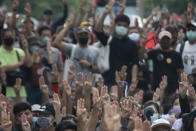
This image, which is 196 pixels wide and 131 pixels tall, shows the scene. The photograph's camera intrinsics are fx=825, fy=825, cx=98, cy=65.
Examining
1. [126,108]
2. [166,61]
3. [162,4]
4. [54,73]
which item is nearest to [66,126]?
[126,108]

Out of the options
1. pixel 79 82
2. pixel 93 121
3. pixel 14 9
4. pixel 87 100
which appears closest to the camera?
pixel 93 121

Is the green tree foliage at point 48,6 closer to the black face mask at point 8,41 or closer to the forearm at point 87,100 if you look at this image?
the black face mask at point 8,41

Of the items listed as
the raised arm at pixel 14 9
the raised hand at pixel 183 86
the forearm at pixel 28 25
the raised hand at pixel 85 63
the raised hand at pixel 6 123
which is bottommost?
the raised hand at pixel 6 123

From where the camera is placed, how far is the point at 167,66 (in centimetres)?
1223

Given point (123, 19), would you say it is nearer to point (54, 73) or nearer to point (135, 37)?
point (135, 37)

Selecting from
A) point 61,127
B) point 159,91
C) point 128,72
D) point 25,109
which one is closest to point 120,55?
point 128,72

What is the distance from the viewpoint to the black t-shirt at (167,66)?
12.2 metres

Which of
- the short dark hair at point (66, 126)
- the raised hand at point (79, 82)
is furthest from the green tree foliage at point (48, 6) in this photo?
the short dark hair at point (66, 126)

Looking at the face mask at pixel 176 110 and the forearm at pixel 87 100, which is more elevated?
the forearm at pixel 87 100

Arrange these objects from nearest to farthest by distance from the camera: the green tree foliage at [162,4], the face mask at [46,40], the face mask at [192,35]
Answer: the face mask at [192,35] < the face mask at [46,40] < the green tree foliage at [162,4]

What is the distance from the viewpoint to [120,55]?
12.1 meters

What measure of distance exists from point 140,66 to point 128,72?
4.26 ft

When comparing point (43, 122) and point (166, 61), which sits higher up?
point (166, 61)

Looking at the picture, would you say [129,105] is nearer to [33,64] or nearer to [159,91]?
[159,91]
